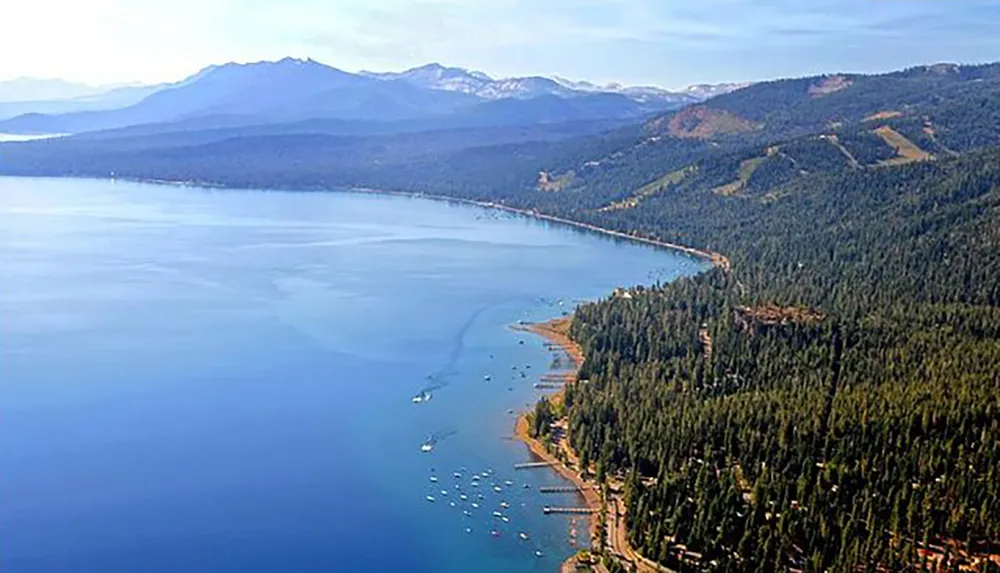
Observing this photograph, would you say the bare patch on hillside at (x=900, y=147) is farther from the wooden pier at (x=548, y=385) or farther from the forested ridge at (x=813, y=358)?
the wooden pier at (x=548, y=385)

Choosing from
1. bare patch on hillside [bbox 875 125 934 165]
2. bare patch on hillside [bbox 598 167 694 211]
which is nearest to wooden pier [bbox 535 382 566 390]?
bare patch on hillside [bbox 598 167 694 211]

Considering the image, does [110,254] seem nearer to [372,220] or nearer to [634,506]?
[372,220]

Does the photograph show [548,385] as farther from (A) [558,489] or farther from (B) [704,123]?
(B) [704,123]

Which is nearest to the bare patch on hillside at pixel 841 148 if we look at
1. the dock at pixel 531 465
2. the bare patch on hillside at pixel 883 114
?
the bare patch on hillside at pixel 883 114

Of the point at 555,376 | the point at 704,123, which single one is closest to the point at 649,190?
the point at 704,123

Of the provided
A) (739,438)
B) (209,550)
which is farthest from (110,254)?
(739,438)

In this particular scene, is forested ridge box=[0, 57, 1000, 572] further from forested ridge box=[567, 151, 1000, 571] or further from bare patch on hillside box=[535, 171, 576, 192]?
bare patch on hillside box=[535, 171, 576, 192]
